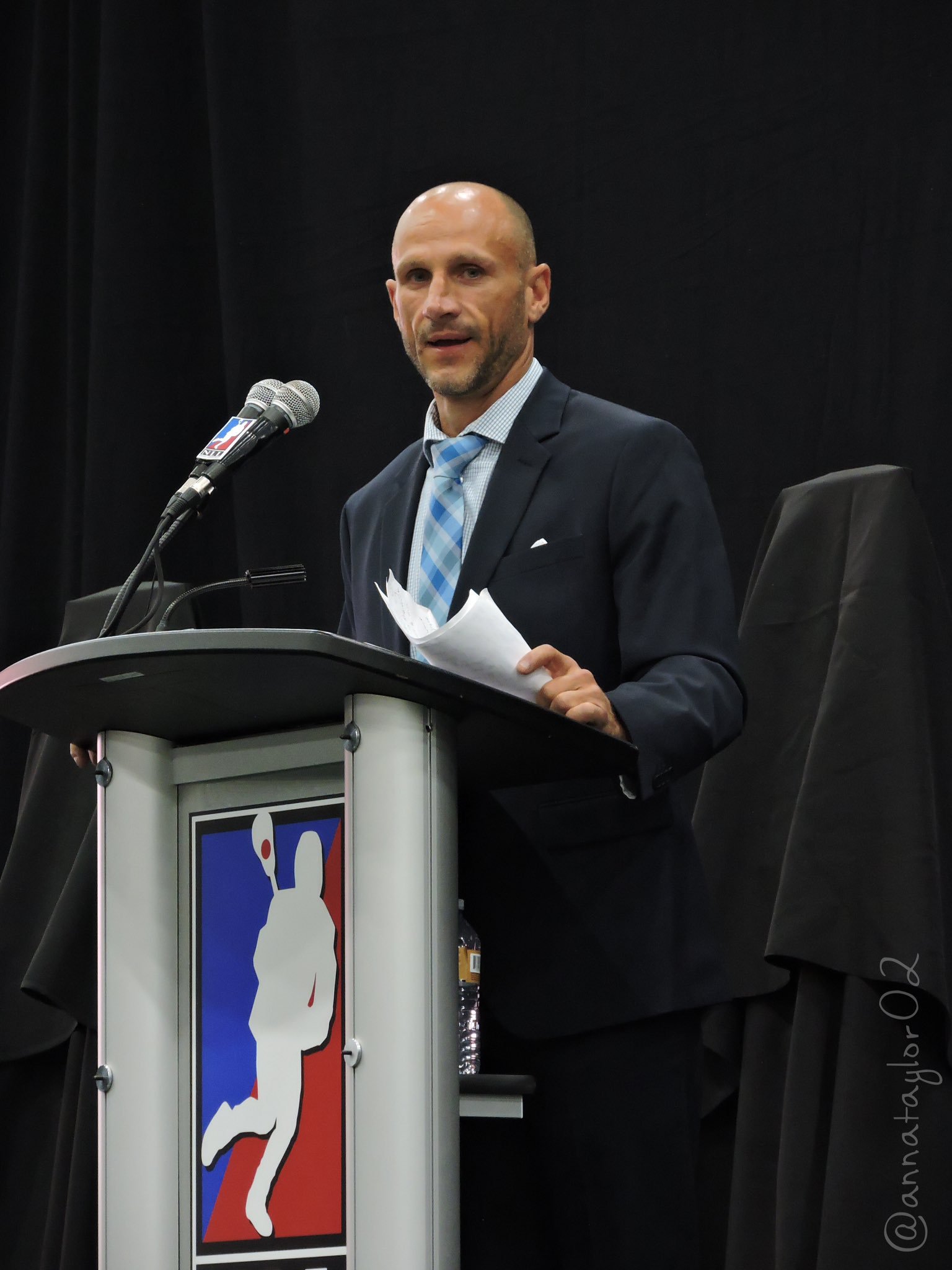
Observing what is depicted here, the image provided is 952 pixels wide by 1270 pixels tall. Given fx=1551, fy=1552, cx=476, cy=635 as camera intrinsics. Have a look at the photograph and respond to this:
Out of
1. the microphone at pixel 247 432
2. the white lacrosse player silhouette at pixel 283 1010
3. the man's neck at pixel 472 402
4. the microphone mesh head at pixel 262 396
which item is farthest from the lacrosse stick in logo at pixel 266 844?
the man's neck at pixel 472 402

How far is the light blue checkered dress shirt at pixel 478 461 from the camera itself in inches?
68.6

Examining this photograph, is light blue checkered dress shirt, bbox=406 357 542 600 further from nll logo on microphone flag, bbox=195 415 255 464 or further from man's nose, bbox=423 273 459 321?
nll logo on microphone flag, bbox=195 415 255 464

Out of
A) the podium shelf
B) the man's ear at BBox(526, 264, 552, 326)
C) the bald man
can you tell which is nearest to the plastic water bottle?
the bald man

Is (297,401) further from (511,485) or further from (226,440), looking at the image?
(511,485)

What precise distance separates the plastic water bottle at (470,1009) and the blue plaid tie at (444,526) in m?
0.36

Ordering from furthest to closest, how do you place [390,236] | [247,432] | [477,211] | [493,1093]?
[390,236]
[477,211]
[247,432]
[493,1093]

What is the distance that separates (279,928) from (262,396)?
26.3 inches

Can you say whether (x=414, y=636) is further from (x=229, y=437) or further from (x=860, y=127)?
(x=860, y=127)

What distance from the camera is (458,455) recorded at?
70.1 inches

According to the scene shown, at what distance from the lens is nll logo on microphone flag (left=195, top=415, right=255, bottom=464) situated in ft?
5.29

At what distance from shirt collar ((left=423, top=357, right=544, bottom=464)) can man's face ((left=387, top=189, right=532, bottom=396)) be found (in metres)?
0.03

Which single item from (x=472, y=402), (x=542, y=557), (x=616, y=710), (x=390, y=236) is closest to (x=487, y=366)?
(x=472, y=402)

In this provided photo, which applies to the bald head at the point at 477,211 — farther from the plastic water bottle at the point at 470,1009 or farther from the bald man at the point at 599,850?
the plastic water bottle at the point at 470,1009

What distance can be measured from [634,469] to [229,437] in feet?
1.41
